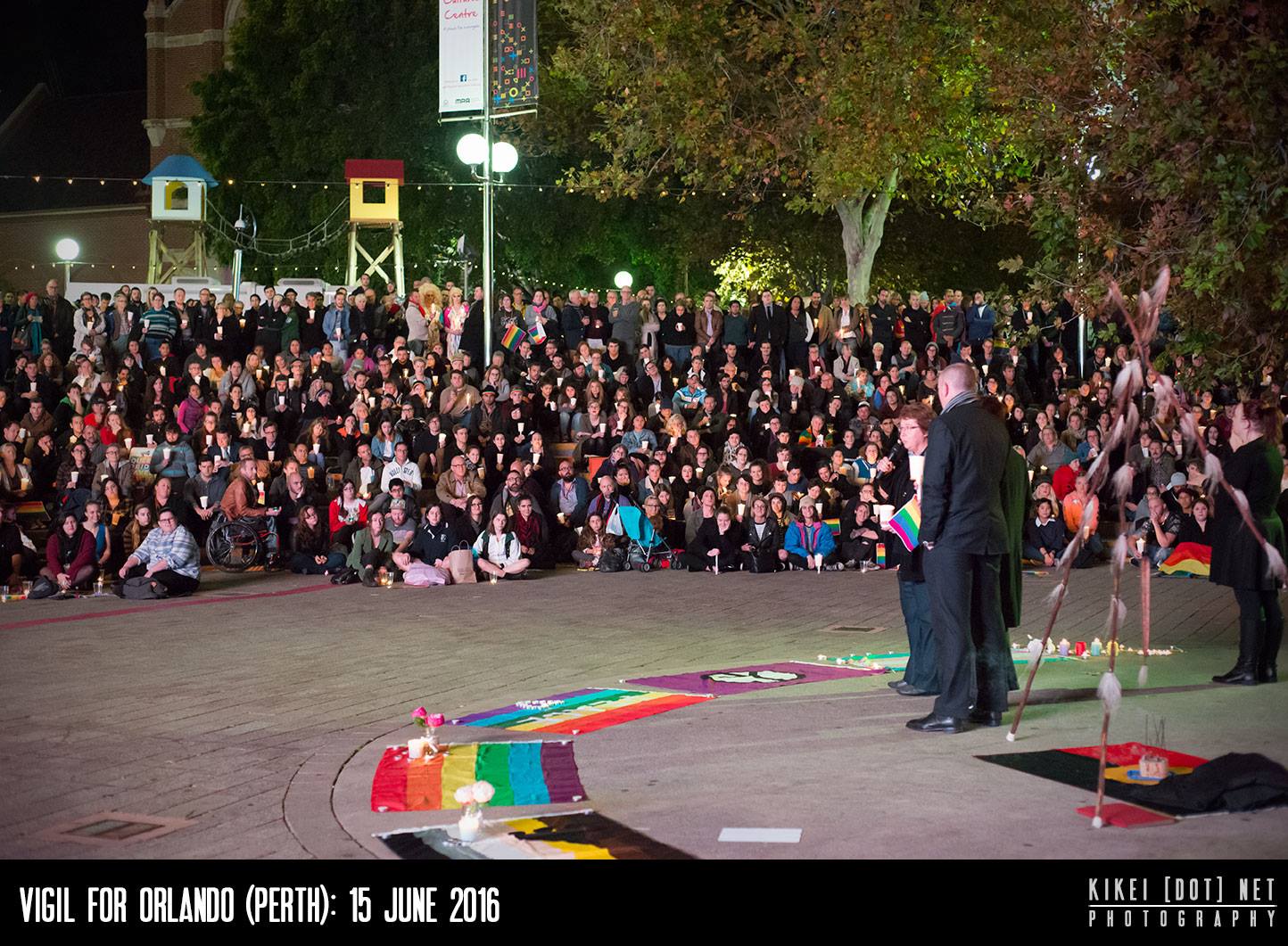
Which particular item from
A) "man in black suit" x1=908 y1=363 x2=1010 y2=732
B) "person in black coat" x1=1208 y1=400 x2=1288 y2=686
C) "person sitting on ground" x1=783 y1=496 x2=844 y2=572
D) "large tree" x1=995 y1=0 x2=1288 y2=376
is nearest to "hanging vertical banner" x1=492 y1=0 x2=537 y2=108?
"person sitting on ground" x1=783 y1=496 x2=844 y2=572

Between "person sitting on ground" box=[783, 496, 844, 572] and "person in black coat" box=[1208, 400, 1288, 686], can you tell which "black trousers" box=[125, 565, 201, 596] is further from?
"person in black coat" box=[1208, 400, 1288, 686]

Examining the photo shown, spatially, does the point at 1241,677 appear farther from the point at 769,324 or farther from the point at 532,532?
the point at 769,324

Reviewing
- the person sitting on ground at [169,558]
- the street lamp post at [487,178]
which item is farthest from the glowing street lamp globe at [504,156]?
the person sitting on ground at [169,558]

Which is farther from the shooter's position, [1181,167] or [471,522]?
[471,522]

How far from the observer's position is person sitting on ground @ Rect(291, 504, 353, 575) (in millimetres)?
16172

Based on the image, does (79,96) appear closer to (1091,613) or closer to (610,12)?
(610,12)

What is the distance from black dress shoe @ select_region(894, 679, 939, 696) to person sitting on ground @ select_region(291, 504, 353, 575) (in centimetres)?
879

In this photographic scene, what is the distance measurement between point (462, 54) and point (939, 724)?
49.9 ft

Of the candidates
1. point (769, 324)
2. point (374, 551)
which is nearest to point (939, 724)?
point (374, 551)

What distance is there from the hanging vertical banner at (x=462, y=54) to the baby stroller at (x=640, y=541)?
6629 mm

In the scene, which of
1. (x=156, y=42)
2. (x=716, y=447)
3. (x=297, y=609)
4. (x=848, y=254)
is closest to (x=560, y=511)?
(x=716, y=447)

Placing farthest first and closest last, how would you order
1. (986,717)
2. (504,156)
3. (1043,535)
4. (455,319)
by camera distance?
(455,319)
(504,156)
(1043,535)
(986,717)

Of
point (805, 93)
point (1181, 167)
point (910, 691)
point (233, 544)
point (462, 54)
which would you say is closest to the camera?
point (910, 691)

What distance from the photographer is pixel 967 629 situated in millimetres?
7469
